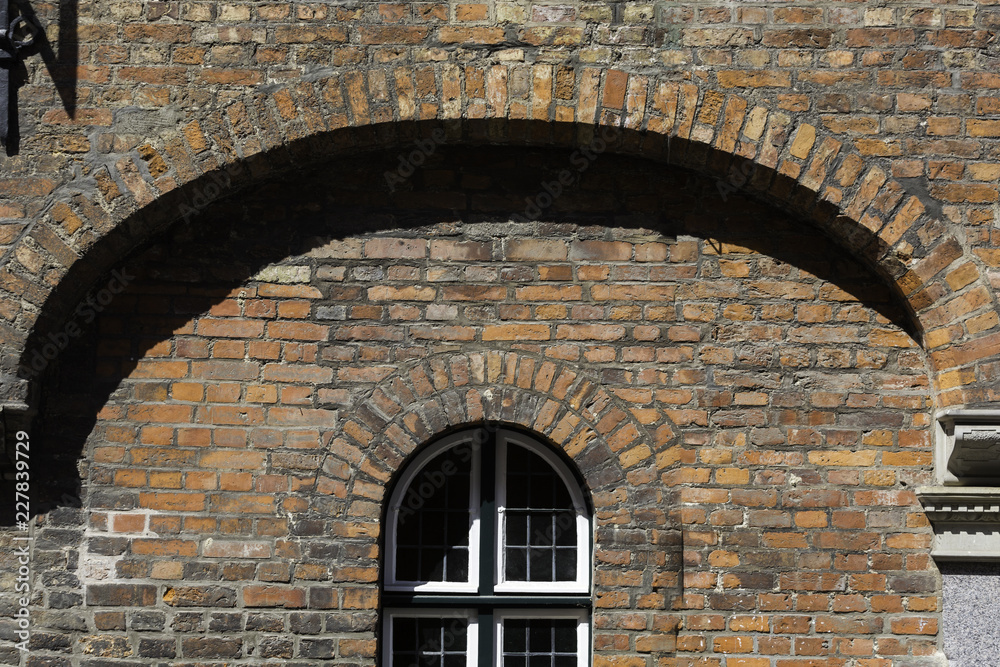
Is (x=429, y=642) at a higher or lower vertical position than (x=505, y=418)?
lower

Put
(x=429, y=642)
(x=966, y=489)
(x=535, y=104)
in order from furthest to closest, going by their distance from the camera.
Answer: (x=429, y=642) → (x=535, y=104) → (x=966, y=489)

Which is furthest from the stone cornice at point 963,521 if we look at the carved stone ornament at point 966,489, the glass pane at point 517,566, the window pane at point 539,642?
the glass pane at point 517,566

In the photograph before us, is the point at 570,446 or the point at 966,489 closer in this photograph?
the point at 966,489

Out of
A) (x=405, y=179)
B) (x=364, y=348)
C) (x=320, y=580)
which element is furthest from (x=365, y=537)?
(x=405, y=179)

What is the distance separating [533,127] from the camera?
13.1ft

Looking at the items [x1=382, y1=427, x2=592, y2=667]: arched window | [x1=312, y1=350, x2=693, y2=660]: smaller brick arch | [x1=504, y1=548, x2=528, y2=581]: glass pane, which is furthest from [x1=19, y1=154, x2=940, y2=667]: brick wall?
[x1=504, y1=548, x2=528, y2=581]: glass pane

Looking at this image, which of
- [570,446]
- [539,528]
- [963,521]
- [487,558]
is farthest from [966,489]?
[487,558]

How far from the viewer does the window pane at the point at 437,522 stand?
4137 millimetres

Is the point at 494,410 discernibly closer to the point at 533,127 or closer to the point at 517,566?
the point at 517,566

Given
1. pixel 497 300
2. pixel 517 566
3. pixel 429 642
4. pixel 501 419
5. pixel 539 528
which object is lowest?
pixel 429 642

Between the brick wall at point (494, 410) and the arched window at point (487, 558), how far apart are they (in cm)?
19

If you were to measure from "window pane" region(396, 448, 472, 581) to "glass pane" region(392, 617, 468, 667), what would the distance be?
7.7 inches

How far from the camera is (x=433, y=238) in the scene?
13.6 feet

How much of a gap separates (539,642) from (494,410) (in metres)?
1.08
